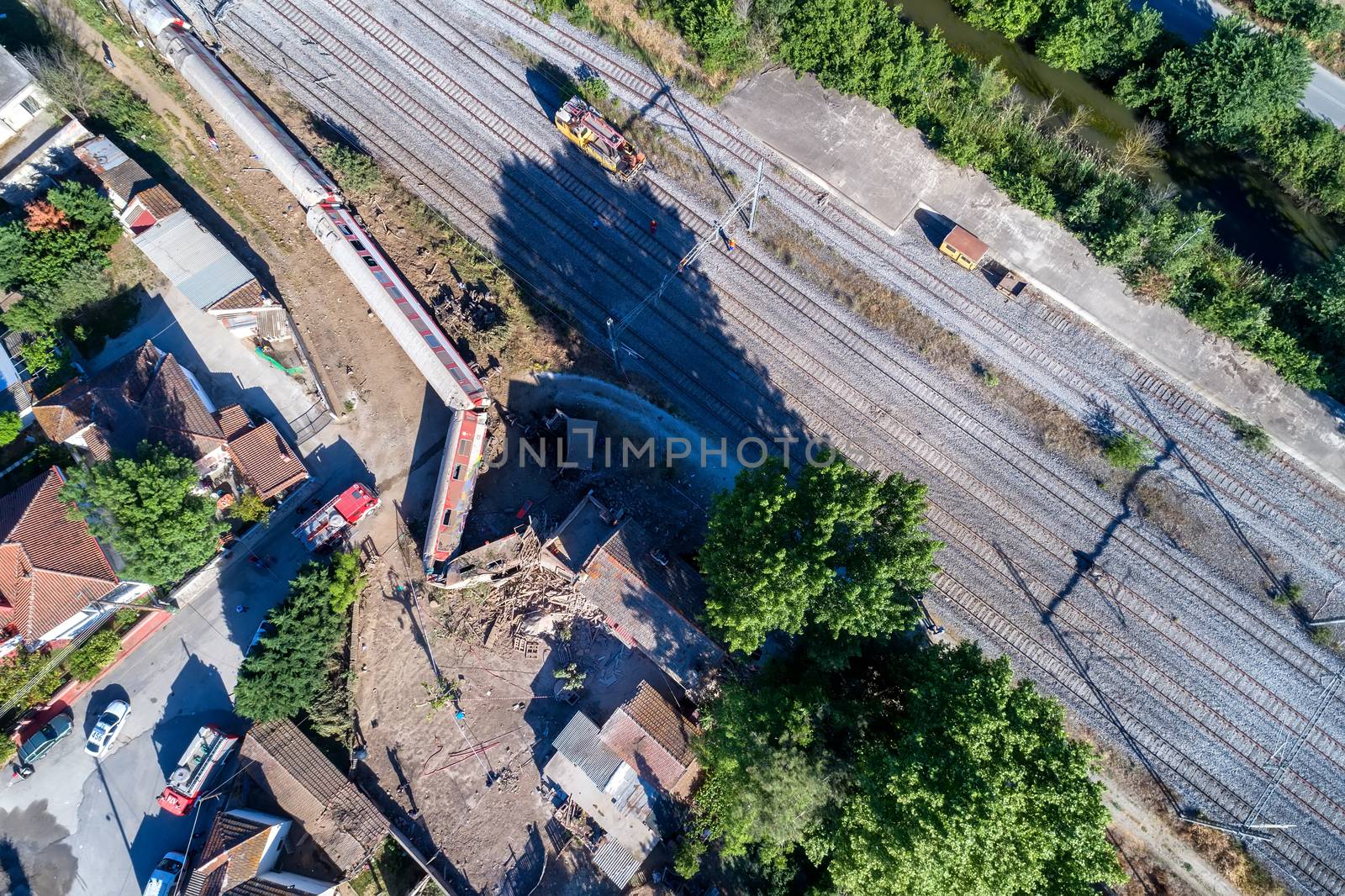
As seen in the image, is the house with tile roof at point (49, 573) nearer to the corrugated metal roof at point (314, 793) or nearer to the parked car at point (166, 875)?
the corrugated metal roof at point (314, 793)

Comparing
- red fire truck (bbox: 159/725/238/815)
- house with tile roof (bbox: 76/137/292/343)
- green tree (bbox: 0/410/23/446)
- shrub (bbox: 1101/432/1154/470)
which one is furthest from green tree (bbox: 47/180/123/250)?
shrub (bbox: 1101/432/1154/470)

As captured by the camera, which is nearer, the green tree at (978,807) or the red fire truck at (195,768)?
the green tree at (978,807)

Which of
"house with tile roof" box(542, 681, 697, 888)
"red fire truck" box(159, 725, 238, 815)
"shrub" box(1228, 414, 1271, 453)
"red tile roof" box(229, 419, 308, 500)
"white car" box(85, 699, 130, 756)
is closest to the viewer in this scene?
"house with tile roof" box(542, 681, 697, 888)

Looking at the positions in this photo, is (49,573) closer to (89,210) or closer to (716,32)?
(89,210)

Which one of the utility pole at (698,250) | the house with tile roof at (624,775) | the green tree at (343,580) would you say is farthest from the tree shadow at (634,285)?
the green tree at (343,580)

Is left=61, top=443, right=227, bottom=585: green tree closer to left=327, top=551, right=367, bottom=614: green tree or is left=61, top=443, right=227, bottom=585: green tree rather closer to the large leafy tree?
left=327, top=551, right=367, bottom=614: green tree
